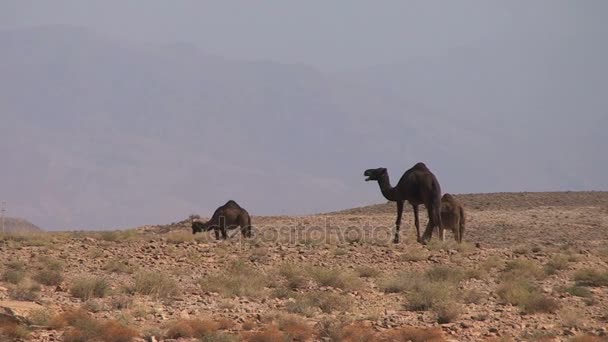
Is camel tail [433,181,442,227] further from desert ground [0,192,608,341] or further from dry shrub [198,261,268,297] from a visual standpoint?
dry shrub [198,261,268,297]

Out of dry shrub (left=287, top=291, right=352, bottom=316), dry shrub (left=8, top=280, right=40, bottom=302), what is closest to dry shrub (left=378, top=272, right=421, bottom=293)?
dry shrub (left=287, top=291, right=352, bottom=316)

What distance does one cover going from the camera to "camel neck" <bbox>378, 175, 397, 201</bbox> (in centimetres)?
2812

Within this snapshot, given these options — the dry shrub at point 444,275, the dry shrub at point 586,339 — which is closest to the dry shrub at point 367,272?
the dry shrub at point 444,275

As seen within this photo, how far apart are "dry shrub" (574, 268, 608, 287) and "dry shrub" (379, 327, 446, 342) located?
749cm

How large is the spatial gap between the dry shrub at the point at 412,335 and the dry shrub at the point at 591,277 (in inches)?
295

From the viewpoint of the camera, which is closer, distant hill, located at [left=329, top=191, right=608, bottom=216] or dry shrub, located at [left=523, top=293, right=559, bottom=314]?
dry shrub, located at [left=523, top=293, right=559, bottom=314]

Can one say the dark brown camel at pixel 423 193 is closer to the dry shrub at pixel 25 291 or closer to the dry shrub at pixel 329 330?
the dry shrub at pixel 25 291

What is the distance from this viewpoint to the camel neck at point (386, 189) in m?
28.1

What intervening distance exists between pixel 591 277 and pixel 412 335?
27.4 ft

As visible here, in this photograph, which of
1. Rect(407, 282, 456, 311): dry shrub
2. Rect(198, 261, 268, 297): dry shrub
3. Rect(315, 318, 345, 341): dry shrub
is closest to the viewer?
Rect(315, 318, 345, 341): dry shrub

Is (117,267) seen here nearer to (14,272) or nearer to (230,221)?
(14,272)

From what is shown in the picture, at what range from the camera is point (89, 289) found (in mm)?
17297

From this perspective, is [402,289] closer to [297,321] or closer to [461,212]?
[297,321]

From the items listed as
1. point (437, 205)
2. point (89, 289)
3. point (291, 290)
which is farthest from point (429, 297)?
point (437, 205)
